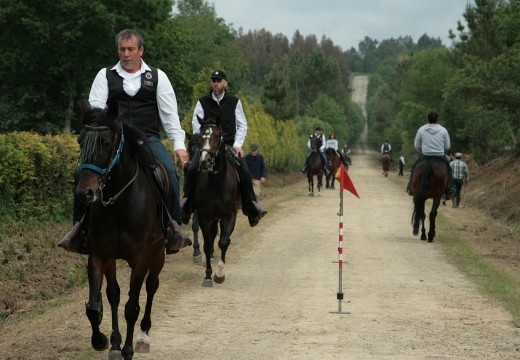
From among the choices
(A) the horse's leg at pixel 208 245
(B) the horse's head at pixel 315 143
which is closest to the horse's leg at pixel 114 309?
(A) the horse's leg at pixel 208 245

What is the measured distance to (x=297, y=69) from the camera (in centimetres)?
14588

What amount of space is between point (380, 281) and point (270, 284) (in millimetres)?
1745

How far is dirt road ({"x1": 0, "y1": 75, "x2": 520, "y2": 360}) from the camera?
905 centimetres

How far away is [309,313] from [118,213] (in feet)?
13.2

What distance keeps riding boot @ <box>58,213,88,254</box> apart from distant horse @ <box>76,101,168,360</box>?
0.11 metres

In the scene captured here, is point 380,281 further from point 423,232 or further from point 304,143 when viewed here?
point 304,143

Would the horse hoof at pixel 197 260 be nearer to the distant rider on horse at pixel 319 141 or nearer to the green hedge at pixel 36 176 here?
the green hedge at pixel 36 176

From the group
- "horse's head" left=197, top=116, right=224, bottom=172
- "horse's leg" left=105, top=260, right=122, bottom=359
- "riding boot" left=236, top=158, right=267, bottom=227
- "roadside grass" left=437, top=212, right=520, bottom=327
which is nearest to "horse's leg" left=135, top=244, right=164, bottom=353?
"horse's leg" left=105, top=260, right=122, bottom=359

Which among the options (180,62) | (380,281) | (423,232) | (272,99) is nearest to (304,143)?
(272,99)

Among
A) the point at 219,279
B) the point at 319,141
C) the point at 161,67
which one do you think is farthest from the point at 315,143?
the point at 219,279

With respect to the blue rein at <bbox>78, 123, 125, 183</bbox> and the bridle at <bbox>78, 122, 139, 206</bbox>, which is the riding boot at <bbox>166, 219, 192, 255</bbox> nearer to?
the bridle at <bbox>78, 122, 139, 206</bbox>

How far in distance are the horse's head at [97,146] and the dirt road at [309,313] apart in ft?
6.94

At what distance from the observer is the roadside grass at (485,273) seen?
1247 cm

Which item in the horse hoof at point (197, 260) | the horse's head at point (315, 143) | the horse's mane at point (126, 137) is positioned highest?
the horse's mane at point (126, 137)
